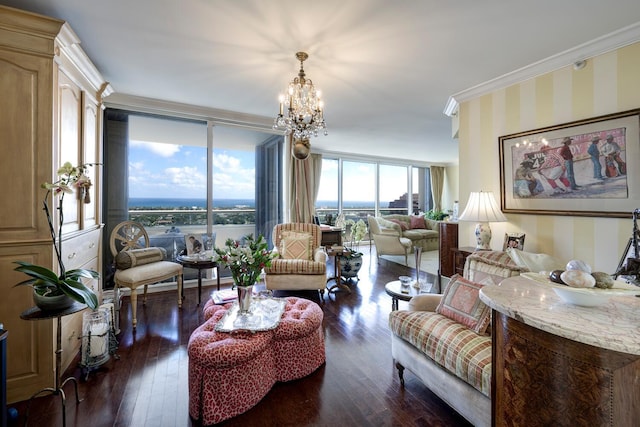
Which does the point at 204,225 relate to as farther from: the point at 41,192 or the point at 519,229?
the point at 519,229

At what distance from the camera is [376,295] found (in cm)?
392

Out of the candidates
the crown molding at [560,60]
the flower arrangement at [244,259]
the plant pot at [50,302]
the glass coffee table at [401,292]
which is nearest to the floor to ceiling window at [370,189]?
the crown molding at [560,60]

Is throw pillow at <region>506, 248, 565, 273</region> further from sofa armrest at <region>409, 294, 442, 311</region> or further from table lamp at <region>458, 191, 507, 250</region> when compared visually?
sofa armrest at <region>409, 294, 442, 311</region>

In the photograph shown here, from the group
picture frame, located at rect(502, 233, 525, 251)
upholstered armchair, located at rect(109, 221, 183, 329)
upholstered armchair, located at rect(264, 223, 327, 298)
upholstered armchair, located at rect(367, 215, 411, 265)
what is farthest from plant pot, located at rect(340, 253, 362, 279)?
upholstered armchair, located at rect(109, 221, 183, 329)

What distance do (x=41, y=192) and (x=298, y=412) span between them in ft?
7.56

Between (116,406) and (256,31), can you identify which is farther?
(256,31)

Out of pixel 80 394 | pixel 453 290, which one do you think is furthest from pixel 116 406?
pixel 453 290

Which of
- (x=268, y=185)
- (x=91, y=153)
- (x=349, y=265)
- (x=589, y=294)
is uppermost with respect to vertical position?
(x=91, y=153)

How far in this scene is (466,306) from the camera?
5.94 ft

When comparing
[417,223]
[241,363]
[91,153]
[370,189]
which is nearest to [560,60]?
[241,363]

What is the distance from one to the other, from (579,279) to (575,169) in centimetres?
213

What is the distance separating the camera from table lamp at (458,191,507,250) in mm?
2848

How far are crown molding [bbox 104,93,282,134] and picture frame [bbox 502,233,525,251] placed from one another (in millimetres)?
3674

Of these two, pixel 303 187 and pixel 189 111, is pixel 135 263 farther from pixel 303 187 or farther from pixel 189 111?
pixel 303 187
